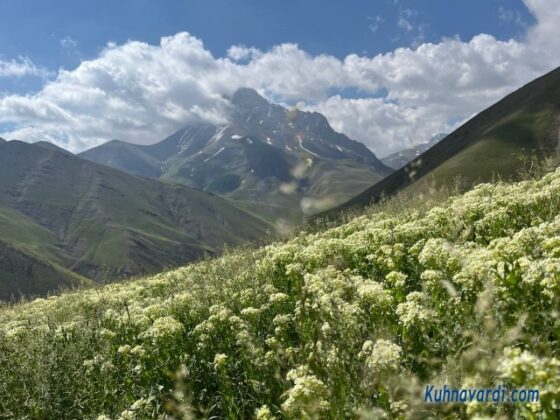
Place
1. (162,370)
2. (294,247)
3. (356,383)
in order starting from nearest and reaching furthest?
(356,383), (162,370), (294,247)

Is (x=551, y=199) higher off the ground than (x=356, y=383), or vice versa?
(x=551, y=199)

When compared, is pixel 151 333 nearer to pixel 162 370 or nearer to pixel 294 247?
pixel 162 370

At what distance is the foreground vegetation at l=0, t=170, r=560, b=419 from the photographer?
177 inches

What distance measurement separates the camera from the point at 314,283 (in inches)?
341

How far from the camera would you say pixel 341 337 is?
5348mm

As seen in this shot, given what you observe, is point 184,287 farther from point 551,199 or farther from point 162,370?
point 551,199

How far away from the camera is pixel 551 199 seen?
36.3 feet

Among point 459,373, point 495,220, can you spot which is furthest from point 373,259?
point 459,373

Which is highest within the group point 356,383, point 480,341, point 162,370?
point 480,341

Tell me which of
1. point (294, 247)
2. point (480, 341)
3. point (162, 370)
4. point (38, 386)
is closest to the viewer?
point (480, 341)

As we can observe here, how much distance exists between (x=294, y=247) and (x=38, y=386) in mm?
8138

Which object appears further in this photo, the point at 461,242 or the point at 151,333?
the point at 461,242

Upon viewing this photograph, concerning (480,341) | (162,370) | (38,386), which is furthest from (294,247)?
(480,341)

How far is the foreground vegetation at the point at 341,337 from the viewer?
448 centimetres
